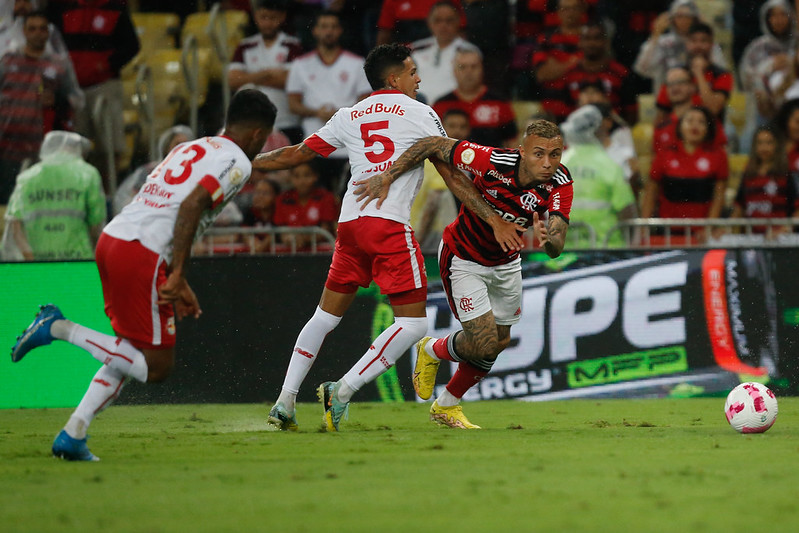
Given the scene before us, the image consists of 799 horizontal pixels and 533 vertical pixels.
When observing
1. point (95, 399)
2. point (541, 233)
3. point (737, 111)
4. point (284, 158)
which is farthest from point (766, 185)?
point (95, 399)

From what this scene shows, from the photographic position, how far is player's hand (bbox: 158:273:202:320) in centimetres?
591

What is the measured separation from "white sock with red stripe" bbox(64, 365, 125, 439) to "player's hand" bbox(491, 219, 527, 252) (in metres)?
2.49

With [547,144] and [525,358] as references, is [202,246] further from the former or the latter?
[547,144]

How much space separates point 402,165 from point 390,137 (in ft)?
0.75

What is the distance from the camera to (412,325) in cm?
743

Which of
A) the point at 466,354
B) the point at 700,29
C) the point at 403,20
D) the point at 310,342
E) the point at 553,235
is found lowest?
the point at 466,354

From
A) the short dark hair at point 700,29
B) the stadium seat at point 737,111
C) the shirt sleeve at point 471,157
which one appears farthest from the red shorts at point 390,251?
the stadium seat at point 737,111

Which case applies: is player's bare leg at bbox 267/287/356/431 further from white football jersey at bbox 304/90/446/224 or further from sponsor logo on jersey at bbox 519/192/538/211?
sponsor logo on jersey at bbox 519/192/538/211

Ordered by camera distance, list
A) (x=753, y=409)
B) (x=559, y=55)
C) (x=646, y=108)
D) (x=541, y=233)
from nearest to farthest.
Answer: (x=753, y=409), (x=541, y=233), (x=559, y=55), (x=646, y=108)

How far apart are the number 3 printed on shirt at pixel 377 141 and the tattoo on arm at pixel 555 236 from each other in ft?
3.69

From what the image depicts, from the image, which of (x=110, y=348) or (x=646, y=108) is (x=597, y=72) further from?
(x=110, y=348)

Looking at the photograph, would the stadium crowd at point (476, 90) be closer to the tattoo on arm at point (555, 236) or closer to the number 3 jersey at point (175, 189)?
the tattoo on arm at point (555, 236)

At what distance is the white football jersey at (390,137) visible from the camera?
749 cm

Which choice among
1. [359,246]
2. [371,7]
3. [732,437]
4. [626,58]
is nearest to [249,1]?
A: [371,7]
